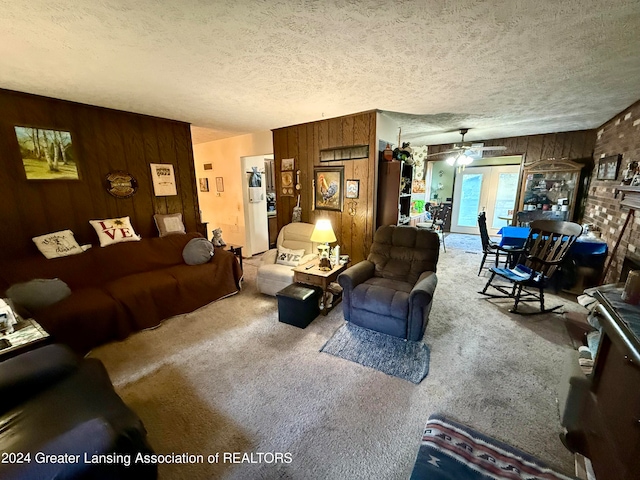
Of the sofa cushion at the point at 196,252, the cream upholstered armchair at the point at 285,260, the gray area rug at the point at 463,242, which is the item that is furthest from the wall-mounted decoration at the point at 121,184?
the gray area rug at the point at 463,242

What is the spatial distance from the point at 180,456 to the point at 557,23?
3.32 meters

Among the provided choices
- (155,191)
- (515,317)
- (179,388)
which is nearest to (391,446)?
(179,388)

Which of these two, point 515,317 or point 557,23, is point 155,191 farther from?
point 515,317

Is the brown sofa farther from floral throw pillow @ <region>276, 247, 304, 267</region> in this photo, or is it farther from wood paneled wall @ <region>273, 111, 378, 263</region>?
wood paneled wall @ <region>273, 111, 378, 263</region>

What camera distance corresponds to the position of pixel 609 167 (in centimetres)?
354

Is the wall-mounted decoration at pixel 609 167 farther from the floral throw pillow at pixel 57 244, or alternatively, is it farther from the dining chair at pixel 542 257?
the floral throw pillow at pixel 57 244

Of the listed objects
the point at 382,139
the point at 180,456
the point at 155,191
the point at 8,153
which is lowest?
the point at 180,456

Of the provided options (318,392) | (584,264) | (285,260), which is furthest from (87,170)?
(584,264)

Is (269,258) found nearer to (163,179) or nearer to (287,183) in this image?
(287,183)

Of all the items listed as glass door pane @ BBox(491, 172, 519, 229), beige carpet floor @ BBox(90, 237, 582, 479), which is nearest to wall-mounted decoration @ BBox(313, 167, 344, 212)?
beige carpet floor @ BBox(90, 237, 582, 479)

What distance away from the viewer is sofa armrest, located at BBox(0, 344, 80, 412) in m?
1.26

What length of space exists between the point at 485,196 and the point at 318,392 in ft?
23.5

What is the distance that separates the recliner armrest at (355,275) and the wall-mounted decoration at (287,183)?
2.06 m

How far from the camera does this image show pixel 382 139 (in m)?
3.54
